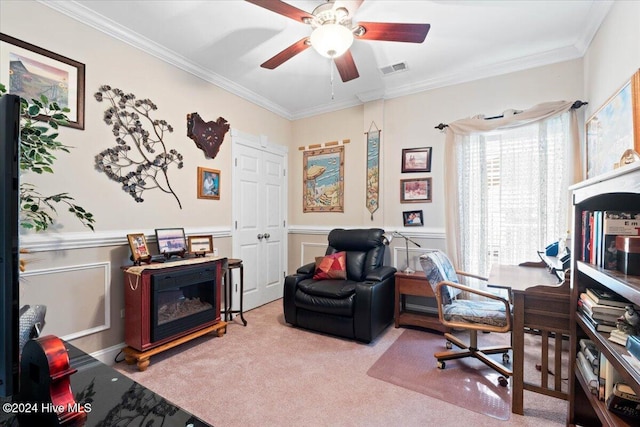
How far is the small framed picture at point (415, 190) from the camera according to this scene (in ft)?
11.5

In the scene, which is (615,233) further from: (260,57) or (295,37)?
(260,57)

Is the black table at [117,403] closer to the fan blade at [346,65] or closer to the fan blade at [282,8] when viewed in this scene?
the fan blade at [282,8]

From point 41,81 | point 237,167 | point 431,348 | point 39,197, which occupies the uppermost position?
point 41,81

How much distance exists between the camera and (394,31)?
1.97 metres

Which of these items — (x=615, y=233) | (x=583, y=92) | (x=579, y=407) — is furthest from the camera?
(x=583, y=92)

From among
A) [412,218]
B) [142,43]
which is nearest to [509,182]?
[412,218]

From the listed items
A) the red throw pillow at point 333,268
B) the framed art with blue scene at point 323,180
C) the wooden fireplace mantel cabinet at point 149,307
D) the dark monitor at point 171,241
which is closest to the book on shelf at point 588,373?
the red throw pillow at point 333,268

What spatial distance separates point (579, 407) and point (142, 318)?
3.00 m

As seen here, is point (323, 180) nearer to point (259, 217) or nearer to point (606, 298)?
point (259, 217)

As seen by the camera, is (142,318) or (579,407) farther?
(142,318)

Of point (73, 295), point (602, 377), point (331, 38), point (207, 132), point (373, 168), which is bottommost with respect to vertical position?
point (602, 377)

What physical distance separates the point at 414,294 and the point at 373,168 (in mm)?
1671

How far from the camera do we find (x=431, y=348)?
2693 mm

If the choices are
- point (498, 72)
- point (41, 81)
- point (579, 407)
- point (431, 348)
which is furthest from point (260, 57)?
point (579, 407)
